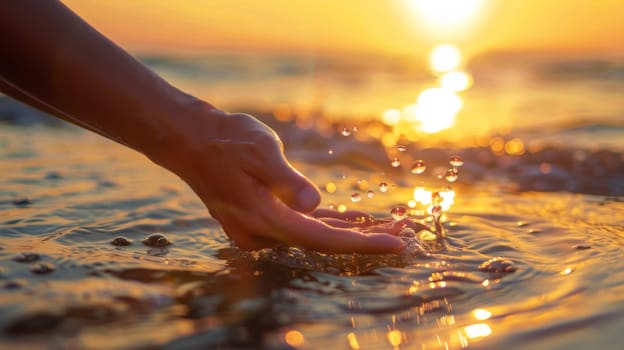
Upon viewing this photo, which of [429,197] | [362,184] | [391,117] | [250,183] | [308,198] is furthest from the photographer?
[391,117]

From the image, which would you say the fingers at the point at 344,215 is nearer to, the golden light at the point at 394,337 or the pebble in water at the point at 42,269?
the golden light at the point at 394,337

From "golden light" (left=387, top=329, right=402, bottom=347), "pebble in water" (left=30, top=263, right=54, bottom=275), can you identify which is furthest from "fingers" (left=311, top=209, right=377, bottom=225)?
"pebble in water" (left=30, top=263, right=54, bottom=275)

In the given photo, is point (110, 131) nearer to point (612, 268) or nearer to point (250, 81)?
point (612, 268)

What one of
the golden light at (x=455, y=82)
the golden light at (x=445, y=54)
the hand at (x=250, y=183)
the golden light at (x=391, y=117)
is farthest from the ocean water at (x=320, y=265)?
the golden light at (x=445, y=54)

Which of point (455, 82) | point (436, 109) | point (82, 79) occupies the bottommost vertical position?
point (82, 79)

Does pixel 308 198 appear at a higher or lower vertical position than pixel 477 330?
higher

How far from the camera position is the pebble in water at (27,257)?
2.12 meters

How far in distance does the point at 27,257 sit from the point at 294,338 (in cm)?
106

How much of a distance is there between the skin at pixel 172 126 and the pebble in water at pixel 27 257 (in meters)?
0.48

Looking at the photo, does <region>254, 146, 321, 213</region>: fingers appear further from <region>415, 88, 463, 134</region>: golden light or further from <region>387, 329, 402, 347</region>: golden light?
<region>415, 88, 463, 134</region>: golden light

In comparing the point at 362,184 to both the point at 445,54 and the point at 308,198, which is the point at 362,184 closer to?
the point at 308,198

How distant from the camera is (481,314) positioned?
1.81 metres

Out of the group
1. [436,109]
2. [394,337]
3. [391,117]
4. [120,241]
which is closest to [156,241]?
[120,241]

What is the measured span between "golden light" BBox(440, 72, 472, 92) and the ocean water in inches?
443
